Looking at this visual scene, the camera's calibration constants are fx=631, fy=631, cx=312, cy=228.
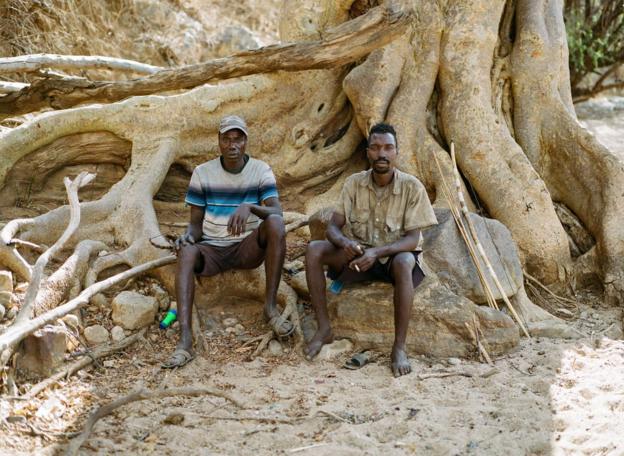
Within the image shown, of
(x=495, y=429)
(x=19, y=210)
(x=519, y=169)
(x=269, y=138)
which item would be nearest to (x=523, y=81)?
(x=519, y=169)

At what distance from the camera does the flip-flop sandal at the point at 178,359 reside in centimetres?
400

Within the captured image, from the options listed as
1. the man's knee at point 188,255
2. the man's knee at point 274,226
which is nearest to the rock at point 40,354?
the man's knee at point 188,255

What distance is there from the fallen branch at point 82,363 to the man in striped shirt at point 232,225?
388 mm

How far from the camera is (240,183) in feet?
15.4

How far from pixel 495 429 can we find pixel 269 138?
3.77 meters

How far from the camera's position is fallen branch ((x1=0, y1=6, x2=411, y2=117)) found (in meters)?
4.68

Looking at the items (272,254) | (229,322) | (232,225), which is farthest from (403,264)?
(229,322)

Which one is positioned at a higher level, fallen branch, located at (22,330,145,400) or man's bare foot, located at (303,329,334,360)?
fallen branch, located at (22,330,145,400)

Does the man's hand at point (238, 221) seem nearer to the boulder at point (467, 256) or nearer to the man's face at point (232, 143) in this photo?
the man's face at point (232, 143)

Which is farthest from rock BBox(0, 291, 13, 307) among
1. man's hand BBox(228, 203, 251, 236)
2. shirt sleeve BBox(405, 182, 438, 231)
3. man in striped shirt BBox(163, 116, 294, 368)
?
shirt sleeve BBox(405, 182, 438, 231)

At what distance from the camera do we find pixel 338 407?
11.6 ft

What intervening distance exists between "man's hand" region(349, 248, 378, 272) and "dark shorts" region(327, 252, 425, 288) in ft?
0.62

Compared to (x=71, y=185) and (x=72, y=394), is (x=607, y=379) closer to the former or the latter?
(x=72, y=394)

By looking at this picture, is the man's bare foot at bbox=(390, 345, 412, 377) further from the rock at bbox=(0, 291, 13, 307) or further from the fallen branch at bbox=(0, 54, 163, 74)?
the fallen branch at bbox=(0, 54, 163, 74)
